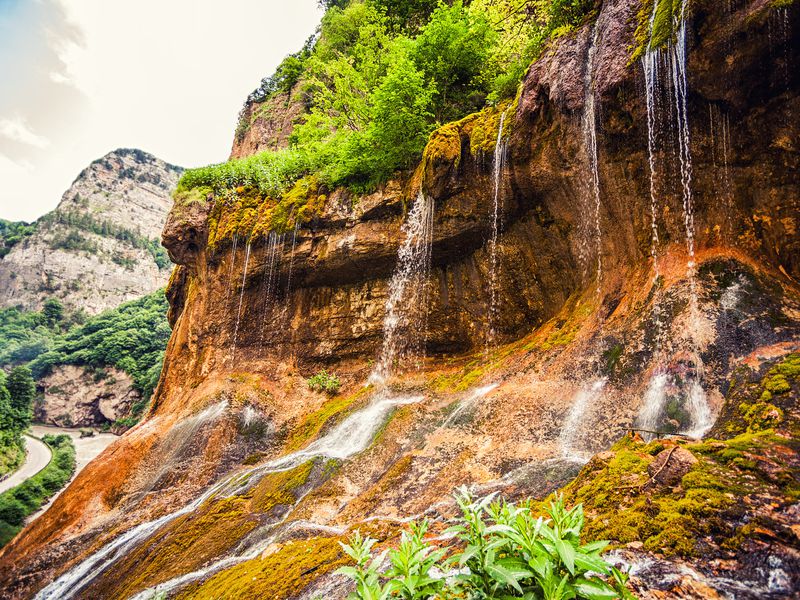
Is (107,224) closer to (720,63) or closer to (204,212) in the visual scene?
(204,212)

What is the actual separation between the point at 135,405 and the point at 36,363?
1848cm

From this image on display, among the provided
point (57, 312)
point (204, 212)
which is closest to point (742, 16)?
point (204, 212)

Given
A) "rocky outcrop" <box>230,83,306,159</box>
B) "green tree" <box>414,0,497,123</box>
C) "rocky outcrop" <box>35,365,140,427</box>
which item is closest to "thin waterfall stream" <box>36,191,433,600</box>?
"green tree" <box>414,0,497,123</box>

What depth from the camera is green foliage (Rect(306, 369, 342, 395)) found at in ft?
47.6

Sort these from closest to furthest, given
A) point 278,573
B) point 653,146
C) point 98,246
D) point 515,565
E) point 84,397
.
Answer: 1. point 515,565
2. point 278,573
3. point 653,146
4. point 84,397
5. point 98,246

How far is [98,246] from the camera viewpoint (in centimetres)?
8719

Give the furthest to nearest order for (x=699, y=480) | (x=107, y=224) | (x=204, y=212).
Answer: (x=107, y=224) → (x=204, y=212) → (x=699, y=480)

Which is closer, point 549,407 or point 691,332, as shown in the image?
point 691,332

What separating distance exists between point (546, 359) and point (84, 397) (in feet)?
212

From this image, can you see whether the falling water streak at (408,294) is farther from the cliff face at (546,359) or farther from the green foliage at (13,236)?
the green foliage at (13,236)

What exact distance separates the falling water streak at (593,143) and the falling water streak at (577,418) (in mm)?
2539

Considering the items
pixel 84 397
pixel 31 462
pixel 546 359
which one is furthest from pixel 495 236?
pixel 84 397

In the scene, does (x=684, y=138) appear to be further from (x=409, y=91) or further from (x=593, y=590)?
(x=593, y=590)

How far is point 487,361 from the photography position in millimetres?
10953
